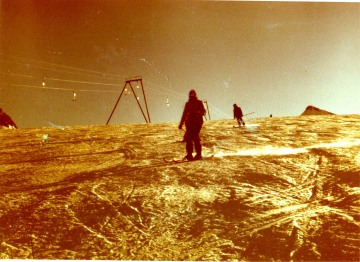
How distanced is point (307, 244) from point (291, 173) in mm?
2709

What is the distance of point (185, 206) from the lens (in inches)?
181

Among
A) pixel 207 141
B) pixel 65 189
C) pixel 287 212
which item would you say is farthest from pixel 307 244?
pixel 207 141

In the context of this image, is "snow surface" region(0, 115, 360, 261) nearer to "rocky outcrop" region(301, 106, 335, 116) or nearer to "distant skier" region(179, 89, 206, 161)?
"distant skier" region(179, 89, 206, 161)

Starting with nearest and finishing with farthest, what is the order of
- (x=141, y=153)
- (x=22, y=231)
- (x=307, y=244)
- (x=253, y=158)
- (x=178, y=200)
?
(x=307, y=244), (x=22, y=231), (x=178, y=200), (x=253, y=158), (x=141, y=153)

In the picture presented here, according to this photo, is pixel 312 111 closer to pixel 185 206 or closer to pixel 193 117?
pixel 193 117

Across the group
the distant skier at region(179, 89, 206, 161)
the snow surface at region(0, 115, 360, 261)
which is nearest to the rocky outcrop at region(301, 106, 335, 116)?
the snow surface at region(0, 115, 360, 261)

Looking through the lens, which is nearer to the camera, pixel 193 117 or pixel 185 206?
pixel 185 206

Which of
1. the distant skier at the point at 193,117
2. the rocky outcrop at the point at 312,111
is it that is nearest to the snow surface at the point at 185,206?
the distant skier at the point at 193,117

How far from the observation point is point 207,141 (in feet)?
33.2

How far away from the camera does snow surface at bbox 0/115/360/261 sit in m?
3.55

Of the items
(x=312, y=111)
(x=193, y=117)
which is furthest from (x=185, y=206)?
(x=312, y=111)

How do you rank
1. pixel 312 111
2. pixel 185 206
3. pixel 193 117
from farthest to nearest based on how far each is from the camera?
pixel 312 111
pixel 193 117
pixel 185 206

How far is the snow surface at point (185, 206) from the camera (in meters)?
3.55

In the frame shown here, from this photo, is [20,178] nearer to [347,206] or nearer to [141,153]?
[141,153]
